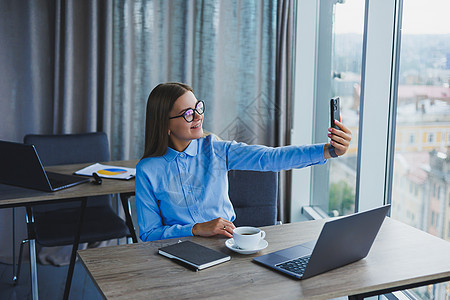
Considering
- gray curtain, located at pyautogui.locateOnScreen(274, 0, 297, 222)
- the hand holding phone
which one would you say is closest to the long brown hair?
the hand holding phone

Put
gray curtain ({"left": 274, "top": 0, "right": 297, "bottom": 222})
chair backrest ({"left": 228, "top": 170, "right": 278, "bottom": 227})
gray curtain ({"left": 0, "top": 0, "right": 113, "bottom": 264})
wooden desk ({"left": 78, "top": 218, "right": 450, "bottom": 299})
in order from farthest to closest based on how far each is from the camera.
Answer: gray curtain ({"left": 274, "top": 0, "right": 297, "bottom": 222})
gray curtain ({"left": 0, "top": 0, "right": 113, "bottom": 264})
chair backrest ({"left": 228, "top": 170, "right": 278, "bottom": 227})
wooden desk ({"left": 78, "top": 218, "right": 450, "bottom": 299})

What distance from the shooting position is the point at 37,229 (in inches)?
108

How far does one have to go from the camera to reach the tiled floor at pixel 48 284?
9.40ft

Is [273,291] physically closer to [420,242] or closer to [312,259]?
[312,259]

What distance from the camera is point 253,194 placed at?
2.47 metres

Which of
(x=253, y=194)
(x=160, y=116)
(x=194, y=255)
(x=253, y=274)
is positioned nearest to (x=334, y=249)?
(x=253, y=274)

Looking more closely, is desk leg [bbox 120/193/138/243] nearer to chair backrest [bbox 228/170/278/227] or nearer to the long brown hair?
chair backrest [bbox 228/170/278/227]

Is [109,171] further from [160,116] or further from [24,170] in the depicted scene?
[160,116]

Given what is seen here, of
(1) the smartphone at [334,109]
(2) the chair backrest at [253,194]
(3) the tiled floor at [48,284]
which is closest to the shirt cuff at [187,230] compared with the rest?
(1) the smartphone at [334,109]

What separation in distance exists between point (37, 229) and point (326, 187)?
6.95 ft

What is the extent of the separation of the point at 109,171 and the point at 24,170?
1.66 ft

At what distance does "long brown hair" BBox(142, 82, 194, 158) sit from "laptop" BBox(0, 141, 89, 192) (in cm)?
70

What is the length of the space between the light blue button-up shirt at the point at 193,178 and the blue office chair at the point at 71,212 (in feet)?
3.13

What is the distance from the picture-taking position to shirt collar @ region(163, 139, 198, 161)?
1.89 meters
